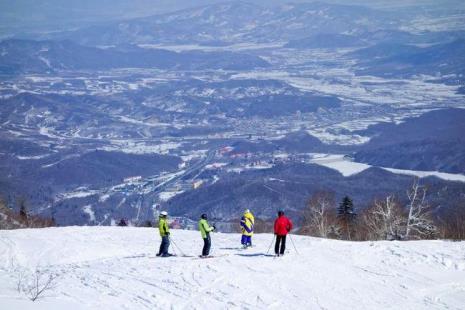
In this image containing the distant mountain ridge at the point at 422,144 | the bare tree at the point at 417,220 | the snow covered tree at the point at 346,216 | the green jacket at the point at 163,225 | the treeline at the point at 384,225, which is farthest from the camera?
the distant mountain ridge at the point at 422,144

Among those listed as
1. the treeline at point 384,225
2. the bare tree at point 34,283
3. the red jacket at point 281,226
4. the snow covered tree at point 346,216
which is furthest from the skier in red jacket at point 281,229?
the snow covered tree at point 346,216

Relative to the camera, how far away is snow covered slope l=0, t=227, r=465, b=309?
16.2 meters

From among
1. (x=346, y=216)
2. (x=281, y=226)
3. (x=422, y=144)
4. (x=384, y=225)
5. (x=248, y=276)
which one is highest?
(x=281, y=226)

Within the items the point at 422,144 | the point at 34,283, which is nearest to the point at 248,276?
the point at 34,283

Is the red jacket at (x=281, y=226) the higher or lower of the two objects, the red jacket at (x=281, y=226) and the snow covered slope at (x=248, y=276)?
the higher

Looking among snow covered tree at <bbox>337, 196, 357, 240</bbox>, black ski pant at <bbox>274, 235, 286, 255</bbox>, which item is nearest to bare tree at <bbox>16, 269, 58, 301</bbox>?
black ski pant at <bbox>274, 235, 286, 255</bbox>

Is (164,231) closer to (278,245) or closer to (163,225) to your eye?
(163,225)

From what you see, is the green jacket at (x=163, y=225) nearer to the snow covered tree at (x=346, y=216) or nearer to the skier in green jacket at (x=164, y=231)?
the skier in green jacket at (x=164, y=231)

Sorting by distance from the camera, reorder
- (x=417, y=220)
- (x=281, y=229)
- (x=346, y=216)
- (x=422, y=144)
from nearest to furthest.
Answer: (x=281, y=229)
(x=417, y=220)
(x=346, y=216)
(x=422, y=144)

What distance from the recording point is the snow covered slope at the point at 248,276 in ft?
53.3

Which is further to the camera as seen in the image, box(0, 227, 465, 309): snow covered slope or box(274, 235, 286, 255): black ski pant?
box(274, 235, 286, 255): black ski pant

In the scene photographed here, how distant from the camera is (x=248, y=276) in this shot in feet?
60.5

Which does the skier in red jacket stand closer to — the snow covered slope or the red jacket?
the red jacket

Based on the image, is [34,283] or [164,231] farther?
[164,231]
